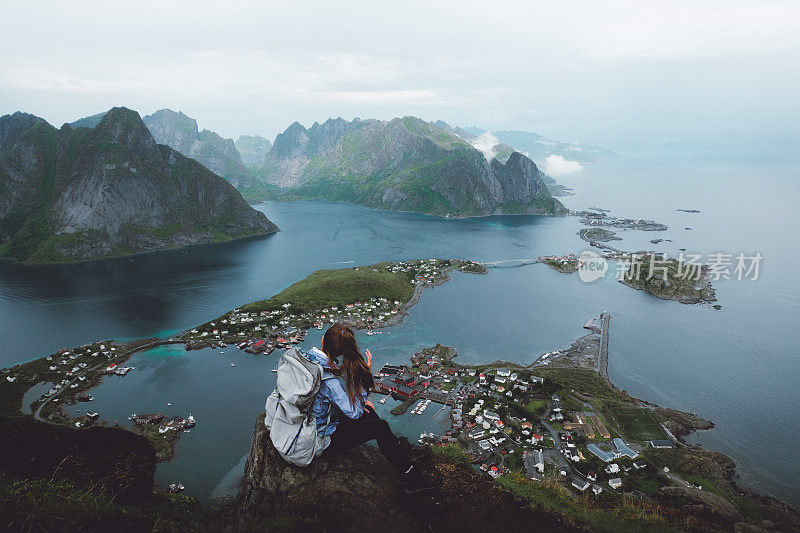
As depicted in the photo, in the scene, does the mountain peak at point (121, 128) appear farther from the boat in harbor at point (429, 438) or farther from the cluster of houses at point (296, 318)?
the boat in harbor at point (429, 438)

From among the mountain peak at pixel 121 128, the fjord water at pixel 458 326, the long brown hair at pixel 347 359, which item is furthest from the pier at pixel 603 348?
the mountain peak at pixel 121 128

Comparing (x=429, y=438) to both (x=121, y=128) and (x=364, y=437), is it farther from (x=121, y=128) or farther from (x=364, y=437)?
(x=121, y=128)

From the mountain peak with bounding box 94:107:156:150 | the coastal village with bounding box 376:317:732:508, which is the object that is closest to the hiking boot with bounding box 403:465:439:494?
the coastal village with bounding box 376:317:732:508

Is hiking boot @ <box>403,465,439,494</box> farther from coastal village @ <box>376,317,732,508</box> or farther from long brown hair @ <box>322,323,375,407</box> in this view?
coastal village @ <box>376,317,732,508</box>

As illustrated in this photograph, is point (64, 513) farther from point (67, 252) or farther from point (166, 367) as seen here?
point (67, 252)

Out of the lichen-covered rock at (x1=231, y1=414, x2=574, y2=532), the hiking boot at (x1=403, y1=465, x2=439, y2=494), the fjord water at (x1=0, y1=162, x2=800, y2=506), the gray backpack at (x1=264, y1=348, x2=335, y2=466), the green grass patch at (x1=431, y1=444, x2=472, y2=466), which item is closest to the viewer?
the gray backpack at (x1=264, y1=348, x2=335, y2=466)

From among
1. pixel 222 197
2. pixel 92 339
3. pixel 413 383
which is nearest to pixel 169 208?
pixel 222 197

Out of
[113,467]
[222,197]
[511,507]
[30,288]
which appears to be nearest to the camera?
[511,507]

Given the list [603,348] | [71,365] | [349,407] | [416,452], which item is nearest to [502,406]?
[603,348]
